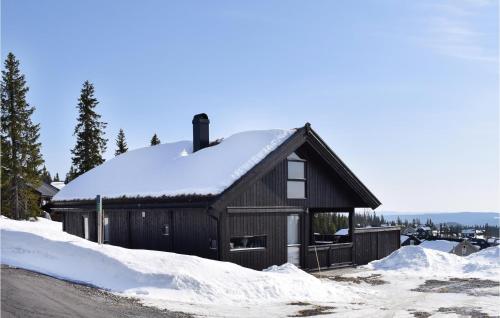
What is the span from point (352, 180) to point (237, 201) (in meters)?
7.17

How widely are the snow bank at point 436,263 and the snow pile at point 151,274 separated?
8340 millimetres

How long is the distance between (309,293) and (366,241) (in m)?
12.0

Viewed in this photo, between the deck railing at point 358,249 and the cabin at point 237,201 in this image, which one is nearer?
the cabin at point 237,201

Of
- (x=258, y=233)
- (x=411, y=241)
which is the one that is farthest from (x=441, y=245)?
(x=258, y=233)

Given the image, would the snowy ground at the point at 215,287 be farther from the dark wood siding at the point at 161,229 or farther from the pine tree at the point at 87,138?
the pine tree at the point at 87,138

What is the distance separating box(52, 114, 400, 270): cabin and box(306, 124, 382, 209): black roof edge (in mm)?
51

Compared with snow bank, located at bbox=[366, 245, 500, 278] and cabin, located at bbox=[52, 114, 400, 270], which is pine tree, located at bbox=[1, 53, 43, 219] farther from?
snow bank, located at bbox=[366, 245, 500, 278]

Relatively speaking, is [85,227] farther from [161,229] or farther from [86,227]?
[161,229]

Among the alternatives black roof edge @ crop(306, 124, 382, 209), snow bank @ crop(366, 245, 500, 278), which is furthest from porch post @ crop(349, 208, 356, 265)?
black roof edge @ crop(306, 124, 382, 209)

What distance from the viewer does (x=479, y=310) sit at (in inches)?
562

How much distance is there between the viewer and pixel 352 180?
2570 cm

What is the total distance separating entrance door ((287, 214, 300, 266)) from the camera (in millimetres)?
23031

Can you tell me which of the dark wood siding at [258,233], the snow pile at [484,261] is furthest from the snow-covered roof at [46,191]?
the snow pile at [484,261]

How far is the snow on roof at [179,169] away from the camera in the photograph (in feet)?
69.8
